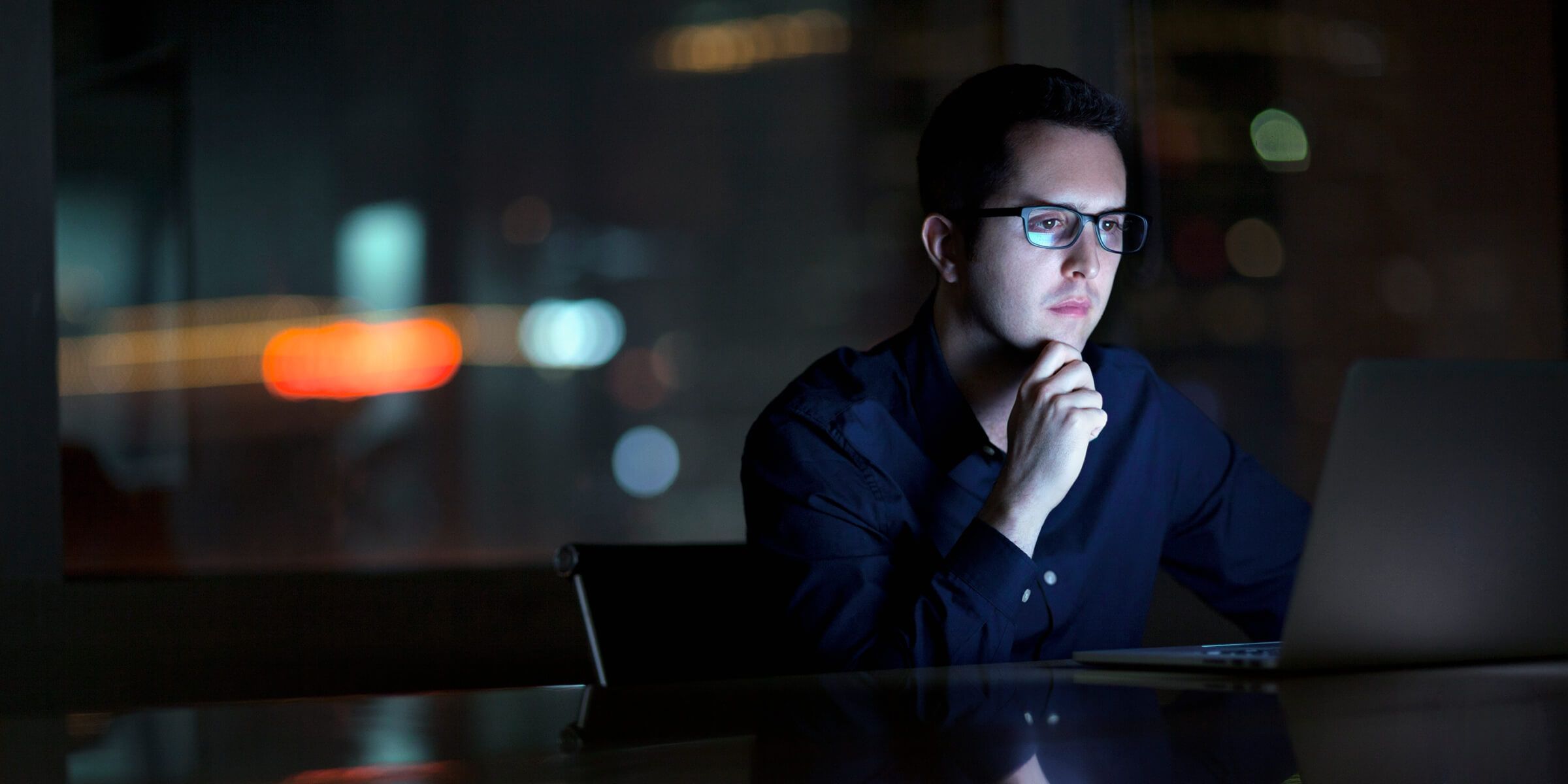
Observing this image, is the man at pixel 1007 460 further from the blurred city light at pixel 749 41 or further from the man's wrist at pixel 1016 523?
the blurred city light at pixel 749 41

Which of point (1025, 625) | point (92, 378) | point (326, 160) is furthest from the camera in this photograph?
point (326, 160)

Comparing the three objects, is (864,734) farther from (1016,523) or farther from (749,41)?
(749,41)

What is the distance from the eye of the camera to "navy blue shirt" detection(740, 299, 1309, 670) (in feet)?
4.40

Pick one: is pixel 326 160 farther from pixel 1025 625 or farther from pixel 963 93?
pixel 1025 625

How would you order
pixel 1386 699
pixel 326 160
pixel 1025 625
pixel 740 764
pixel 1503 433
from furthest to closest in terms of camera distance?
pixel 326 160
pixel 1025 625
pixel 1503 433
pixel 1386 699
pixel 740 764

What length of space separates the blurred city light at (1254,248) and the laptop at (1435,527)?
2165mm

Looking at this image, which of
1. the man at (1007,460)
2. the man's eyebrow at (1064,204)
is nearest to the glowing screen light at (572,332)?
the man at (1007,460)

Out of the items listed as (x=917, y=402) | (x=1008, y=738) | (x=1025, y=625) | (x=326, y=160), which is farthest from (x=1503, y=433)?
(x=326, y=160)

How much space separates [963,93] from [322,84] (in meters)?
1.58

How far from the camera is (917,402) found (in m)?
1.59

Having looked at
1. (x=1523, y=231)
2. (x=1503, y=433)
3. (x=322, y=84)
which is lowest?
(x=1503, y=433)

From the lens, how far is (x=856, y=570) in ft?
4.57

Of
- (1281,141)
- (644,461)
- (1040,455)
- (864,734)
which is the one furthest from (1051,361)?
(1281,141)

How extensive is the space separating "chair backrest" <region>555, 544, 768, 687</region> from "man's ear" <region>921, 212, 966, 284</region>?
455 mm
